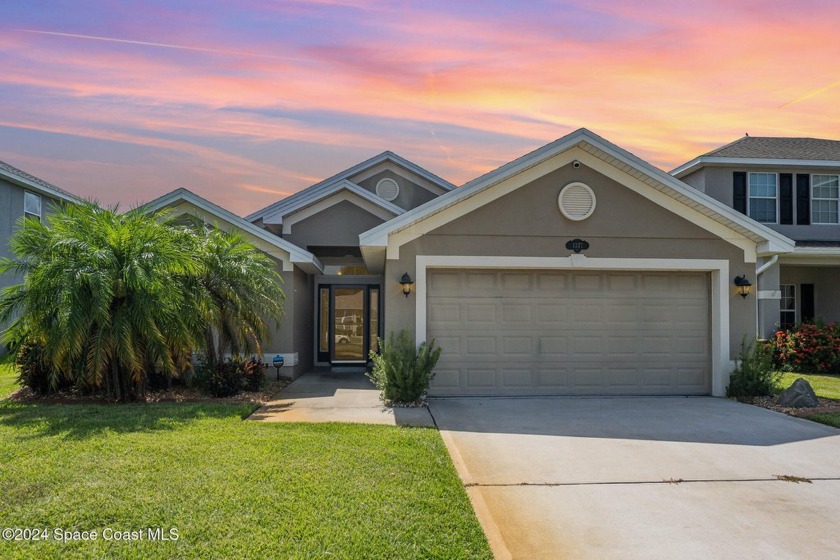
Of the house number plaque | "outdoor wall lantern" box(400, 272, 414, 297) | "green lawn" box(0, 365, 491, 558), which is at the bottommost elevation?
"green lawn" box(0, 365, 491, 558)

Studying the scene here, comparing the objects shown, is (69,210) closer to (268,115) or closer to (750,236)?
(268,115)

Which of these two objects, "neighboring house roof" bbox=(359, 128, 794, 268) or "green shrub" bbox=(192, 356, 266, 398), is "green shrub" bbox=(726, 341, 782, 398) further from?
"green shrub" bbox=(192, 356, 266, 398)

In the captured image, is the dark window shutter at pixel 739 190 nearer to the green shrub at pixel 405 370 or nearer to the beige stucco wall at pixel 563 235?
the beige stucco wall at pixel 563 235

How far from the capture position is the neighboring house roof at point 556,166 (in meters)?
10.3

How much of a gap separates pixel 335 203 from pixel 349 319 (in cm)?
324

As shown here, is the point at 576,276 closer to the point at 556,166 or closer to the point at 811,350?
the point at 556,166

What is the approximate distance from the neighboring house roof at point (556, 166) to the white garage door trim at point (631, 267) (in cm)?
66

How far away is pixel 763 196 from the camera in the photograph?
1831 cm

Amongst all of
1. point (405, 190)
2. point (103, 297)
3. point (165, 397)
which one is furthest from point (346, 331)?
point (103, 297)

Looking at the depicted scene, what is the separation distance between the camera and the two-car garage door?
35.2 feet

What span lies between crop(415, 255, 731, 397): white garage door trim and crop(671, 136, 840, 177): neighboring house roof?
827cm

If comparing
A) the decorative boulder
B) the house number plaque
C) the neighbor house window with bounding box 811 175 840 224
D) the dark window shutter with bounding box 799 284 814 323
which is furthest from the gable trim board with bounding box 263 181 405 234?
the dark window shutter with bounding box 799 284 814 323

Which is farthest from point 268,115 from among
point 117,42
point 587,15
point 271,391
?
point 587,15

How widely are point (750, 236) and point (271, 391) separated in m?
9.50
